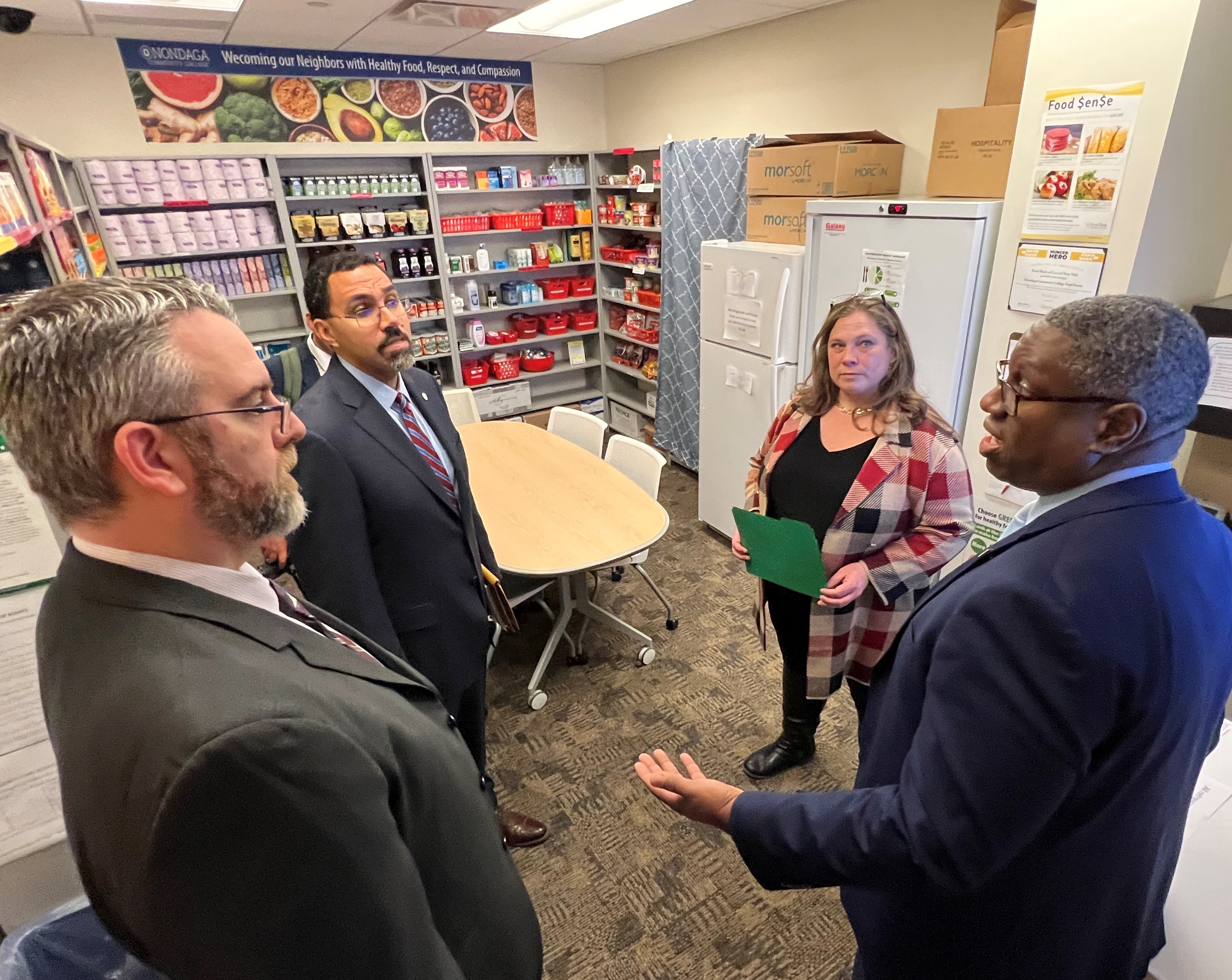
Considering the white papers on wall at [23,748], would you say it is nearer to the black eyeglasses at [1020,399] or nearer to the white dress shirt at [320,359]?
the white dress shirt at [320,359]

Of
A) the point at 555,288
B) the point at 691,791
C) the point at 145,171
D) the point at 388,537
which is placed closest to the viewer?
the point at 691,791

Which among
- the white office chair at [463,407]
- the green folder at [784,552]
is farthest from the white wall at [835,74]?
the green folder at [784,552]

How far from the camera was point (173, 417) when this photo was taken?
696 millimetres

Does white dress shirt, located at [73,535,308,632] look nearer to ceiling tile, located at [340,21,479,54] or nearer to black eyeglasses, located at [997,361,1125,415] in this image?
black eyeglasses, located at [997,361,1125,415]

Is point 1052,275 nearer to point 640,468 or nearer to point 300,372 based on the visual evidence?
point 640,468

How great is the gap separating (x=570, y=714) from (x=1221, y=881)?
1.96 meters

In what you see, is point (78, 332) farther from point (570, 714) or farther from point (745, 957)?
point (570, 714)

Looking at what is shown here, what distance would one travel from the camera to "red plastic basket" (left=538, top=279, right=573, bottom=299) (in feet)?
17.6

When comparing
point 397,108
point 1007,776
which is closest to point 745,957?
point 1007,776

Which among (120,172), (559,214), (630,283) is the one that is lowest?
(630,283)

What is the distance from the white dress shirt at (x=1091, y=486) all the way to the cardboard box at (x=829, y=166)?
2.46 metres

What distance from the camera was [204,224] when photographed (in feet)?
13.0

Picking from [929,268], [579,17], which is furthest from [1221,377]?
[579,17]

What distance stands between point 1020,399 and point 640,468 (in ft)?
6.90
